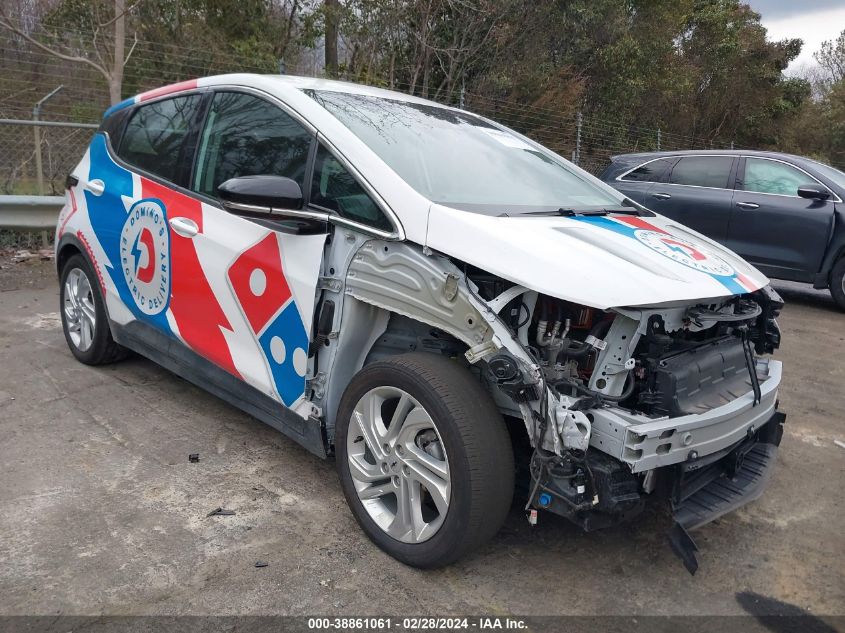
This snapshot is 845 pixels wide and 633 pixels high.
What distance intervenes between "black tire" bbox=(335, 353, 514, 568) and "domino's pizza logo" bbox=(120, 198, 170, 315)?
163 cm

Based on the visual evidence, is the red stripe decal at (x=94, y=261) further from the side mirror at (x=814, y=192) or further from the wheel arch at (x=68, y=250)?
the side mirror at (x=814, y=192)

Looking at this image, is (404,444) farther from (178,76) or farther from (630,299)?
(178,76)

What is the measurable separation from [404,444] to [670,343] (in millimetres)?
1008

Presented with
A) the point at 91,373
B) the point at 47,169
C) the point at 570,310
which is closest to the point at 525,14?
the point at 47,169

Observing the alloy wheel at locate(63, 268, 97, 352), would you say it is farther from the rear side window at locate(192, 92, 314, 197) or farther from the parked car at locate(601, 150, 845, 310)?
the parked car at locate(601, 150, 845, 310)

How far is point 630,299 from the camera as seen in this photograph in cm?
225

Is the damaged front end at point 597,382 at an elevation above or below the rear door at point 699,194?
below

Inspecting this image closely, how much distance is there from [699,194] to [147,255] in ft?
20.1

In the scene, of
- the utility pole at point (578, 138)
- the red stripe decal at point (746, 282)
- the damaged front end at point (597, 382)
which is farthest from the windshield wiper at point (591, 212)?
the utility pole at point (578, 138)

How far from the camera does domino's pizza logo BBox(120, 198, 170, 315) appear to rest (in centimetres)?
360

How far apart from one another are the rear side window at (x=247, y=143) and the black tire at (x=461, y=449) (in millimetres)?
1062

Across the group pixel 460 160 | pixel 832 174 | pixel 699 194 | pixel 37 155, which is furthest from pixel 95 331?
pixel 832 174

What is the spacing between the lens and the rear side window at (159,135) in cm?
370

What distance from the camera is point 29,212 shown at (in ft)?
23.6
